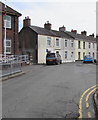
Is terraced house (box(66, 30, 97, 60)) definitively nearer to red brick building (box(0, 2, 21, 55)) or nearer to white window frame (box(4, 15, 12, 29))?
red brick building (box(0, 2, 21, 55))

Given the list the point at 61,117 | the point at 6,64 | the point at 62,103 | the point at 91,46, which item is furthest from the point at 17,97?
the point at 91,46

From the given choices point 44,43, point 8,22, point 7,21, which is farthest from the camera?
point 44,43

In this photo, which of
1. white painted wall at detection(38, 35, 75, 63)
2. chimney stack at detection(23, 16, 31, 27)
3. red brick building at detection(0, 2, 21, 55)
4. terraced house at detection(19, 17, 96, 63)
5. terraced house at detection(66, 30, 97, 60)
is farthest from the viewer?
terraced house at detection(66, 30, 97, 60)

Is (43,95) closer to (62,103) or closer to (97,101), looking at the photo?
(62,103)

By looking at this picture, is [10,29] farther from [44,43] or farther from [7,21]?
[44,43]

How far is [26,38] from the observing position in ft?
121

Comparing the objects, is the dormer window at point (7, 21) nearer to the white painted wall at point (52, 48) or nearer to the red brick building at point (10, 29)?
the red brick building at point (10, 29)

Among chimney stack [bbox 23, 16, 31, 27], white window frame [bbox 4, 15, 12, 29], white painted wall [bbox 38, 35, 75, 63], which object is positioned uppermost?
chimney stack [bbox 23, 16, 31, 27]

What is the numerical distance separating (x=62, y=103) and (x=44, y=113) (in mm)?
1420

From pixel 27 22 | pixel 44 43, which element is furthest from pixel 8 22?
pixel 27 22

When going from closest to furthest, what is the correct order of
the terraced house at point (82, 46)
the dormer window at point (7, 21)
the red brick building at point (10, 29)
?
the red brick building at point (10, 29) < the dormer window at point (7, 21) < the terraced house at point (82, 46)

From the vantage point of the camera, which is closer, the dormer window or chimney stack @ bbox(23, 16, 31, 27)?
the dormer window

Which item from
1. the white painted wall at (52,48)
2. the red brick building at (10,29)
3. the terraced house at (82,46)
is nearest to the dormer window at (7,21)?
the red brick building at (10,29)

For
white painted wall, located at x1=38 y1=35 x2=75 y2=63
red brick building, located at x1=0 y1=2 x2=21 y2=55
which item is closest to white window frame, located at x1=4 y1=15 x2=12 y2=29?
red brick building, located at x1=0 y1=2 x2=21 y2=55
